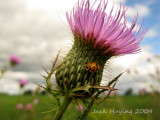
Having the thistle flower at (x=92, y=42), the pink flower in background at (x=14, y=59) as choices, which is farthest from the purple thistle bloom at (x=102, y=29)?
the pink flower in background at (x=14, y=59)

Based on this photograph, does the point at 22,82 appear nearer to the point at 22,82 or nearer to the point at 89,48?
the point at 22,82

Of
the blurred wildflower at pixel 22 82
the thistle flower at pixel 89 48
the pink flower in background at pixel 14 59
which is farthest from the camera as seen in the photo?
the blurred wildflower at pixel 22 82

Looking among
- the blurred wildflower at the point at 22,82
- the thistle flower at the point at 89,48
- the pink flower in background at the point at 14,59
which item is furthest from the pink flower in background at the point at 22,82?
the thistle flower at the point at 89,48

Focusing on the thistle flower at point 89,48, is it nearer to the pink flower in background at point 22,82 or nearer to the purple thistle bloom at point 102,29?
the purple thistle bloom at point 102,29

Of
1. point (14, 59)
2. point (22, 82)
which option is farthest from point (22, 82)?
point (14, 59)

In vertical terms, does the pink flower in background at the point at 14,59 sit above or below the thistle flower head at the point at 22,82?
above

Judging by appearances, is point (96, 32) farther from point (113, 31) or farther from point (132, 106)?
point (132, 106)

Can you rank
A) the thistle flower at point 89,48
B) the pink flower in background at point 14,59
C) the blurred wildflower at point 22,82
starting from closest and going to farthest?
the thistle flower at point 89,48
the pink flower in background at point 14,59
the blurred wildflower at point 22,82

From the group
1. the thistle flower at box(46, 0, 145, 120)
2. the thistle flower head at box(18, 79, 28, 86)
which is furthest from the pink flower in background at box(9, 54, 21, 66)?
the thistle flower at box(46, 0, 145, 120)

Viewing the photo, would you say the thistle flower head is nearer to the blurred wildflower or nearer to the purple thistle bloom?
the blurred wildflower

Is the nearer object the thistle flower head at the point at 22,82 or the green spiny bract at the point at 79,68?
the green spiny bract at the point at 79,68
